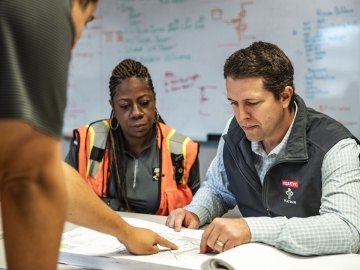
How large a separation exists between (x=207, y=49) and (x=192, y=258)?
2.24 m

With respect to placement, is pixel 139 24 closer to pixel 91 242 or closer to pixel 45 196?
pixel 91 242

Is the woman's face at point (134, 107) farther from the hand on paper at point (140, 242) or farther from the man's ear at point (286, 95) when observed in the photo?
the hand on paper at point (140, 242)

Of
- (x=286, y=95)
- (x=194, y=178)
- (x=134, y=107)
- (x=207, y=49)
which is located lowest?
(x=194, y=178)

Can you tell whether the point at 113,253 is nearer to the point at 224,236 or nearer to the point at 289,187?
the point at 224,236

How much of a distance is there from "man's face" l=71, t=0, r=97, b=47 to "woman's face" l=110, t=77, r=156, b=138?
1.38m

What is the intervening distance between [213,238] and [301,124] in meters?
0.53

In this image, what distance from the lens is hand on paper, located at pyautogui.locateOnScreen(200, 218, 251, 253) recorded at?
117cm

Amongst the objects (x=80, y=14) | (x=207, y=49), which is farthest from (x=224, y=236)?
(x=207, y=49)

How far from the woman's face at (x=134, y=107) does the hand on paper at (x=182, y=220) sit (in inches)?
23.7

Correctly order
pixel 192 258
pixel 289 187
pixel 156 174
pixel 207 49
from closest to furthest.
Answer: pixel 192 258, pixel 289 187, pixel 156 174, pixel 207 49

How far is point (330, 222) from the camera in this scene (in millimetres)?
1225

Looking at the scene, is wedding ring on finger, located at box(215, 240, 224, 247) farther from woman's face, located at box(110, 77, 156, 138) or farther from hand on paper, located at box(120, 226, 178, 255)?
woman's face, located at box(110, 77, 156, 138)

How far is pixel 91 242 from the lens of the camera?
1.28 metres

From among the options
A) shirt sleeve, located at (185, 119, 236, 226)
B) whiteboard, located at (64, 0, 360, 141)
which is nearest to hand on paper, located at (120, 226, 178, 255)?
shirt sleeve, located at (185, 119, 236, 226)
